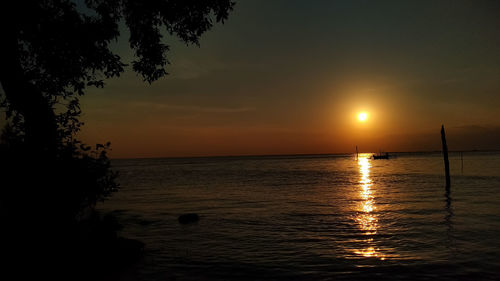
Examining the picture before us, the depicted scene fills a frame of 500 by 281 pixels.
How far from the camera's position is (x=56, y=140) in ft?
27.9

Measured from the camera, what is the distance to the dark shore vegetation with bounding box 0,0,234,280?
26.5ft

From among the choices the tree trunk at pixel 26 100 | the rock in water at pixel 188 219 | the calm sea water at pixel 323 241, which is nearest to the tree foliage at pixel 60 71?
the tree trunk at pixel 26 100

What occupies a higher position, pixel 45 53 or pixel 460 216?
pixel 45 53

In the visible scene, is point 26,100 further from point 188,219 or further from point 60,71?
point 188,219

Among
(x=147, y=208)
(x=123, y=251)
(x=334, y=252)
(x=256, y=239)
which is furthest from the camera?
(x=147, y=208)

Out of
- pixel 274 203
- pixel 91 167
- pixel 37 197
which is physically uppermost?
pixel 91 167

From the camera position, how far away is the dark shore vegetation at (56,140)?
8078 mm

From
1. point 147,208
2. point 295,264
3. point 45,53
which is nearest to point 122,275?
point 295,264

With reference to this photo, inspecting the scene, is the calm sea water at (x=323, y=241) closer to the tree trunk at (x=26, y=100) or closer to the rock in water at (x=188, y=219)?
the rock in water at (x=188, y=219)

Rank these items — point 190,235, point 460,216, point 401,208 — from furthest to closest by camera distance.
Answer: point 401,208, point 460,216, point 190,235

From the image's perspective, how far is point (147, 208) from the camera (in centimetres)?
2484

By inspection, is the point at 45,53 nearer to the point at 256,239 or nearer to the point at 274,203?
the point at 256,239

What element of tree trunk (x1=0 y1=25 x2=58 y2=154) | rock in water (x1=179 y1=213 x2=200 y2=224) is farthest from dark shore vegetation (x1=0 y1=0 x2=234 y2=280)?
rock in water (x1=179 y1=213 x2=200 y2=224)

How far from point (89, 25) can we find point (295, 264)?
10.2 metres
